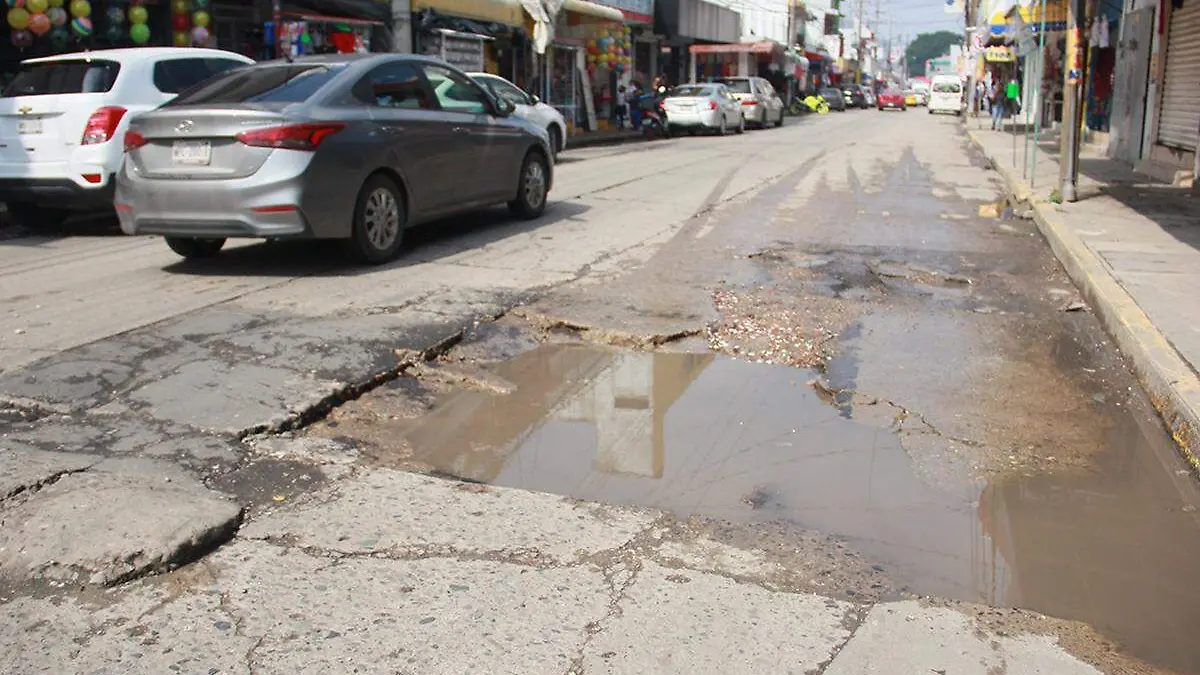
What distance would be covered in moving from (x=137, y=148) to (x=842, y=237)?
6352 mm

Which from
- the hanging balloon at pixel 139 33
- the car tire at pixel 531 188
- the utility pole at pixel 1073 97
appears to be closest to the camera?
the car tire at pixel 531 188

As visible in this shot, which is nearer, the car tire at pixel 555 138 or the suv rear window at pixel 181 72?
the suv rear window at pixel 181 72

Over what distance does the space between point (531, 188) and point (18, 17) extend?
770 cm

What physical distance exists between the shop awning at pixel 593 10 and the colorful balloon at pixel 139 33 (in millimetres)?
13095

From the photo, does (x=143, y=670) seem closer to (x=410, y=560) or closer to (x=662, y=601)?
(x=410, y=560)

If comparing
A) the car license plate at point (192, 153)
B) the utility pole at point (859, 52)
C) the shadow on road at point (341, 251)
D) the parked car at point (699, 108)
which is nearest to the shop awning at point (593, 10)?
the parked car at point (699, 108)

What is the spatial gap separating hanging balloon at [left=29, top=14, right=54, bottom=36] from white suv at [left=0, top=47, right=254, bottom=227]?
390cm

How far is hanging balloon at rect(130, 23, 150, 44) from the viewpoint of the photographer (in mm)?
15539

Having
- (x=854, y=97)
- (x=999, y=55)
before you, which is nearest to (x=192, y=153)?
(x=999, y=55)

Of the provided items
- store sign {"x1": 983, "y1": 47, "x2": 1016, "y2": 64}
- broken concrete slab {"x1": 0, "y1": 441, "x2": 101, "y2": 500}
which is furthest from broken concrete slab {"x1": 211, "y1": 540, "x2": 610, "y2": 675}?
store sign {"x1": 983, "y1": 47, "x2": 1016, "y2": 64}

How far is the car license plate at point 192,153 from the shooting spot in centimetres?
763

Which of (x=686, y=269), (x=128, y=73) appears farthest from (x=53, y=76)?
(x=686, y=269)

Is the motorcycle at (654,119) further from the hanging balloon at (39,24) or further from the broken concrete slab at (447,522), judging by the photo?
the broken concrete slab at (447,522)

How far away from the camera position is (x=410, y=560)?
11.6 ft
